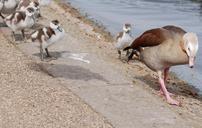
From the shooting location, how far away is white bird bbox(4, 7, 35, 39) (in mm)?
13234

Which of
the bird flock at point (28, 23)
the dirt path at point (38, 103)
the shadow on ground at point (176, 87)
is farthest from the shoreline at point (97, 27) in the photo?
the dirt path at point (38, 103)

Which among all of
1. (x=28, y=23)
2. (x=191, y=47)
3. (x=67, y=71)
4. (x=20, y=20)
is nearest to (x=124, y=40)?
(x=28, y=23)

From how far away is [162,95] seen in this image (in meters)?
9.68

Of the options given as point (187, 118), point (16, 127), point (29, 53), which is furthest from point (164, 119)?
point (29, 53)

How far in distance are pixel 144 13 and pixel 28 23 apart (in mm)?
8661

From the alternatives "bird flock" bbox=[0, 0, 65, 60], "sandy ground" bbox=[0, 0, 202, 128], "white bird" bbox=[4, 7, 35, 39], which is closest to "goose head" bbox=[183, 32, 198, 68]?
"sandy ground" bbox=[0, 0, 202, 128]

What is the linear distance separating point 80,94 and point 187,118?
172 centimetres

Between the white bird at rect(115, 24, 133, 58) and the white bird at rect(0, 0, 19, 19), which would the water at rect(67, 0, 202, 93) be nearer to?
the white bird at rect(115, 24, 133, 58)

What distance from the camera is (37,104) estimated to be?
827 centimetres

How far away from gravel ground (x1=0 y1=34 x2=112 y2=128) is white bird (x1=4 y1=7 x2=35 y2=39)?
3.00 metres

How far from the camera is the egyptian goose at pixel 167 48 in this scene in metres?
8.71

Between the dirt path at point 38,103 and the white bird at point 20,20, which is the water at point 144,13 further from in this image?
the dirt path at point 38,103

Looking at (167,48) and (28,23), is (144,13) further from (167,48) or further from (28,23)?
(167,48)

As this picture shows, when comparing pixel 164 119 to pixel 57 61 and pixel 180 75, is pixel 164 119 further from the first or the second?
pixel 180 75
